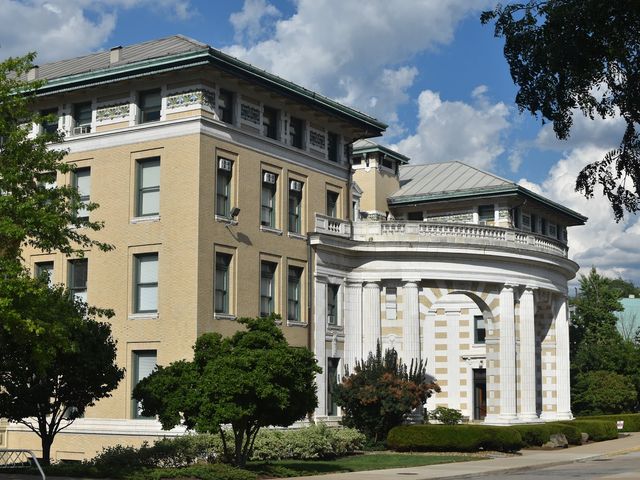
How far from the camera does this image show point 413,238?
4997 cm

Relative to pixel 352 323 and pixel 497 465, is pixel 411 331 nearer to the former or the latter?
pixel 352 323

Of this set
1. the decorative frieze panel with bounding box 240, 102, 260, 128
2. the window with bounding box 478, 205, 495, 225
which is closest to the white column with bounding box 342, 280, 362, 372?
the decorative frieze panel with bounding box 240, 102, 260, 128

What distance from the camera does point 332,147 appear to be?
5019 centimetres

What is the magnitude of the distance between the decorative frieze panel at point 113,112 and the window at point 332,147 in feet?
35.7

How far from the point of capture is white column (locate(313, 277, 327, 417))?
153ft

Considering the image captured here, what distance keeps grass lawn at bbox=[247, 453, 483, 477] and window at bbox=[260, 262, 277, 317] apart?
796cm

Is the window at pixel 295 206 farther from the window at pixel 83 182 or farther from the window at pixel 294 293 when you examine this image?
the window at pixel 83 182

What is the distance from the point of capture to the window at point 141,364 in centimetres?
4106

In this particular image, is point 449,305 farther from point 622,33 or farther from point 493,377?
point 622,33

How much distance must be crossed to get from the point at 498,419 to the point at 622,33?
133 feet

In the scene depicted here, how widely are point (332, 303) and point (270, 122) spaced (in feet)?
30.1

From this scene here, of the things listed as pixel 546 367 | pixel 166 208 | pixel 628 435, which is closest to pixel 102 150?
pixel 166 208

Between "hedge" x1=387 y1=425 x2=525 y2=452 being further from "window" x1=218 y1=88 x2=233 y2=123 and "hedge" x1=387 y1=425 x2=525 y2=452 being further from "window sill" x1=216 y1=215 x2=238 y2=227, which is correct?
"window" x1=218 y1=88 x2=233 y2=123

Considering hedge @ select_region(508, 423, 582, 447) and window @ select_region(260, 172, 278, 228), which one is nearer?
window @ select_region(260, 172, 278, 228)
